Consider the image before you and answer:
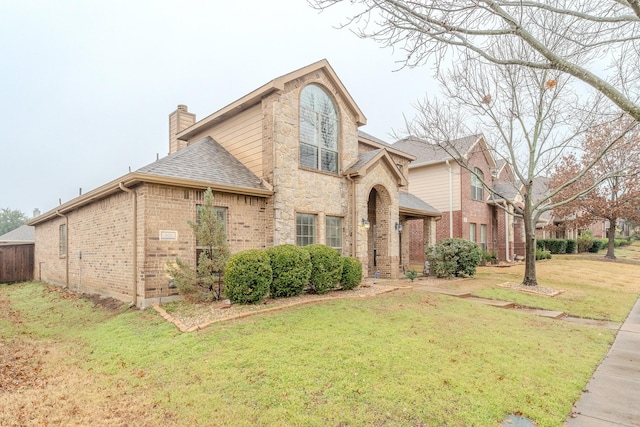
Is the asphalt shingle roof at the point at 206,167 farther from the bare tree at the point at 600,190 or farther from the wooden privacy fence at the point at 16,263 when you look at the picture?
the bare tree at the point at 600,190

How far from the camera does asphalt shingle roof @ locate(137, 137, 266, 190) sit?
927 centimetres

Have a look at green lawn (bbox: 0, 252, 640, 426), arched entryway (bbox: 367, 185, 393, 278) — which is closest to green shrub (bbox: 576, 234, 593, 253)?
arched entryway (bbox: 367, 185, 393, 278)

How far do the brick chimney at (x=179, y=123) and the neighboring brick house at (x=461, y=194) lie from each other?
1219 cm

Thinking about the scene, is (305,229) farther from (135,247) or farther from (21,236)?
(21,236)

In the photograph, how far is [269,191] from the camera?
1059 cm

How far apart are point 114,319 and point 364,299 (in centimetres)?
591

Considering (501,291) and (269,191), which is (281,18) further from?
(501,291)

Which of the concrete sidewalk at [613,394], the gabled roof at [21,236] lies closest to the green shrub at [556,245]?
the concrete sidewalk at [613,394]

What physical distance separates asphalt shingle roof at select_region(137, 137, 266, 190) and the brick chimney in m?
3.98

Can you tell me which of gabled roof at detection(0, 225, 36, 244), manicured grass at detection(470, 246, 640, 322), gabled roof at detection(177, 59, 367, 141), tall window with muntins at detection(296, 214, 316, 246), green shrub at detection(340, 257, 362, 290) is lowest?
manicured grass at detection(470, 246, 640, 322)

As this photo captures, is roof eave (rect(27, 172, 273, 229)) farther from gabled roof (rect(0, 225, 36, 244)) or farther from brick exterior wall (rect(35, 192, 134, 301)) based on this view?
gabled roof (rect(0, 225, 36, 244))

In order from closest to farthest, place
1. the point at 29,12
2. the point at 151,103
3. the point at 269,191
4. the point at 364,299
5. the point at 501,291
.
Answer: the point at 364,299 → the point at 269,191 → the point at 501,291 → the point at 29,12 → the point at 151,103

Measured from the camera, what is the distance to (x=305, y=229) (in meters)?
11.8

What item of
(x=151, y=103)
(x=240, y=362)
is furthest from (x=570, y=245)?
(x=151, y=103)
